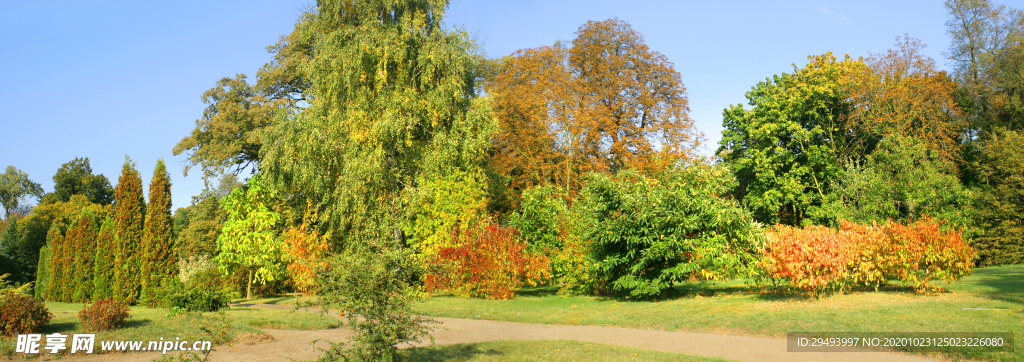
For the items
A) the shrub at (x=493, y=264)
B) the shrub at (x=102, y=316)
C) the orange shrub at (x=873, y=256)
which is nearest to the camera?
the shrub at (x=102, y=316)

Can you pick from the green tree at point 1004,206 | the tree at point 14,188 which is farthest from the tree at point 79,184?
the green tree at point 1004,206

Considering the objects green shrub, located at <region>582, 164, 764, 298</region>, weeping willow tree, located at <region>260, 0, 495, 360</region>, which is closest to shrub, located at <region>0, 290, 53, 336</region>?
weeping willow tree, located at <region>260, 0, 495, 360</region>

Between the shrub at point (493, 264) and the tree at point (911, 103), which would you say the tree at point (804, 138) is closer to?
the tree at point (911, 103)

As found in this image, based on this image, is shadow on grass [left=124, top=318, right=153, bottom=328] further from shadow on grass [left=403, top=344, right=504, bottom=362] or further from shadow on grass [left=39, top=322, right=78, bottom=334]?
shadow on grass [left=403, top=344, right=504, bottom=362]

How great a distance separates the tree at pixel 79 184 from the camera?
52987 millimetres

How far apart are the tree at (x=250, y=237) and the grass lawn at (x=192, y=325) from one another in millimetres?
5768

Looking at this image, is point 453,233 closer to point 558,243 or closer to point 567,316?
point 558,243

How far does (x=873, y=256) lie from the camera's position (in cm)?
1224

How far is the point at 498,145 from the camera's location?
97.7ft

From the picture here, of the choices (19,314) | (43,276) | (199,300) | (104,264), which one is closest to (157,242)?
(104,264)

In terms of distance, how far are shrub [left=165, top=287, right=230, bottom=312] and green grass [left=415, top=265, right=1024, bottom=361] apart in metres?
5.02

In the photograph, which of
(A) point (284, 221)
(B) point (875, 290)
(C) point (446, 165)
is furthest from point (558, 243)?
(A) point (284, 221)

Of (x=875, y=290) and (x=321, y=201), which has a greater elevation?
(x=321, y=201)

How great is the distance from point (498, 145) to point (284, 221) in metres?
11.5
